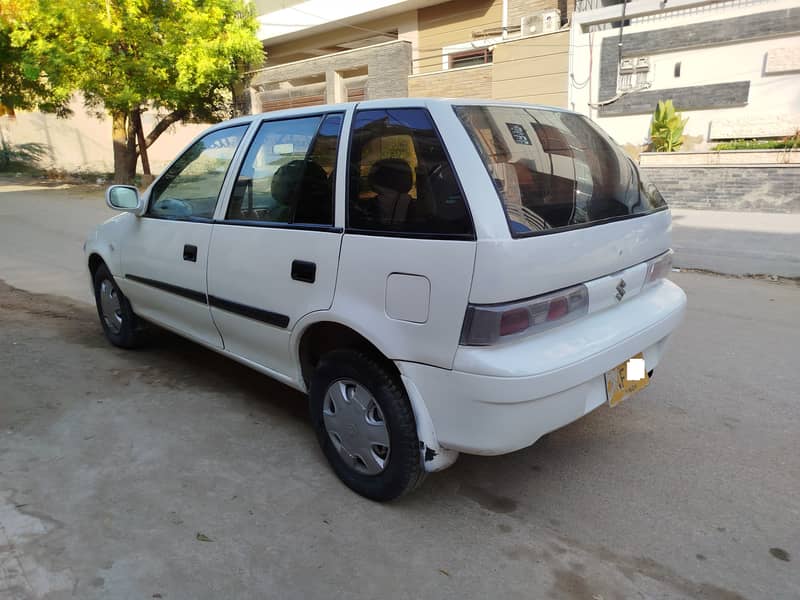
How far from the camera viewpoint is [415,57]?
18328 millimetres

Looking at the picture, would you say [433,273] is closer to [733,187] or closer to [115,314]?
[115,314]

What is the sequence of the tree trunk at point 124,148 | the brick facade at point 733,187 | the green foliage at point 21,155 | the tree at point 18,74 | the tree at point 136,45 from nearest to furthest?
1. the brick facade at point 733,187
2. the tree at point 136,45
3. the tree at point 18,74
4. the tree trunk at point 124,148
5. the green foliage at point 21,155

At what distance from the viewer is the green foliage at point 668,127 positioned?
12.8 metres

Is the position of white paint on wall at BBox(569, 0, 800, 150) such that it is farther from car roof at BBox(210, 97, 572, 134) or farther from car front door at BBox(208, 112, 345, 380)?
car front door at BBox(208, 112, 345, 380)

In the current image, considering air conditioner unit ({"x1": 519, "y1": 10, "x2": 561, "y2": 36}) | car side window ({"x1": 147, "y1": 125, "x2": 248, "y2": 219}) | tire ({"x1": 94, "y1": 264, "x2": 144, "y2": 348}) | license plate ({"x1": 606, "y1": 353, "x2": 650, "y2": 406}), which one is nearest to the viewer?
license plate ({"x1": 606, "y1": 353, "x2": 650, "y2": 406})

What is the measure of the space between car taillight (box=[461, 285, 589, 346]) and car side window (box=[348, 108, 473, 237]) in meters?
0.31

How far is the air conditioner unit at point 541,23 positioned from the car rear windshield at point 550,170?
43.2 feet

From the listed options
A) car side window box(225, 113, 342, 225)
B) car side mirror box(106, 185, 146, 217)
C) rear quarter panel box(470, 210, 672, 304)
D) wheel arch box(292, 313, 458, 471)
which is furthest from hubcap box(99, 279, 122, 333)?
rear quarter panel box(470, 210, 672, 304)

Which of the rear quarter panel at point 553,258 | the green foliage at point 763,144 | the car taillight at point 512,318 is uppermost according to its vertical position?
the green foliage at point 763,144

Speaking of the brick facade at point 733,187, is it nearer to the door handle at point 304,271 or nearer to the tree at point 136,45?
the door handle at point 304,271

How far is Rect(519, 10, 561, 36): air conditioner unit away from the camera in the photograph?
1466 cm

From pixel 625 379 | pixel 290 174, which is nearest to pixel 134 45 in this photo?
pixel 290 174

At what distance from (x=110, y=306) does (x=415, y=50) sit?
16.0 metres

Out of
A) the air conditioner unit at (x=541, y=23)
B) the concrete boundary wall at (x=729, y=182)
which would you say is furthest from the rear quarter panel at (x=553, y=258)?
the air conditioner unit at (x=541, y=23)
